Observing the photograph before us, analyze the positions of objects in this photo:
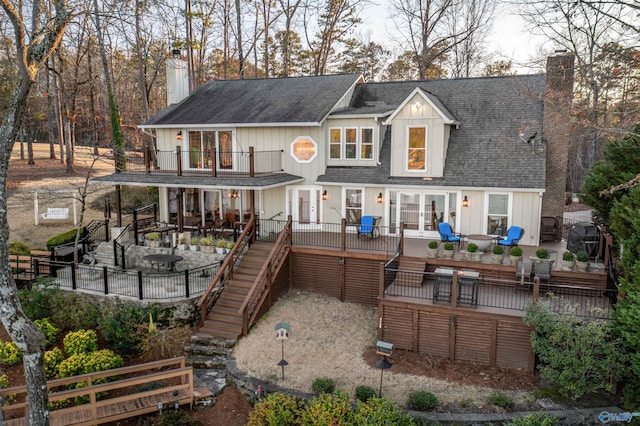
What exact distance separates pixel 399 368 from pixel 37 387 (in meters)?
8.24

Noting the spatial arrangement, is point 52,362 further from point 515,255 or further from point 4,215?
point 515,255

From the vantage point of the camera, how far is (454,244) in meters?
16.2

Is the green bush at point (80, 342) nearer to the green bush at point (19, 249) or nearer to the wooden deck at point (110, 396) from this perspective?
the wooden deck at point (110, 396)

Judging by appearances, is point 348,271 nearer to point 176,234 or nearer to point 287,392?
point 287,392

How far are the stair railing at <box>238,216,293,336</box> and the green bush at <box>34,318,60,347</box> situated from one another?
221 inches

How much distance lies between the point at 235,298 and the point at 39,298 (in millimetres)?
6355

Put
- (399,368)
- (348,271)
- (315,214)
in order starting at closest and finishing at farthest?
(399,368) < (348,271) < (315,214)

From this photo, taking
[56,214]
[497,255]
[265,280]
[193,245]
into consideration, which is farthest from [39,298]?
[497,255]

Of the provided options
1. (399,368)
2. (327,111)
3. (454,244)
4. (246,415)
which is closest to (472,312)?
(399,368)

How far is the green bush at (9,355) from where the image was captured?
1297 cm

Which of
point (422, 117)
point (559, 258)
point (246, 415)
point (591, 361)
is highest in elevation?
point (422, 117)

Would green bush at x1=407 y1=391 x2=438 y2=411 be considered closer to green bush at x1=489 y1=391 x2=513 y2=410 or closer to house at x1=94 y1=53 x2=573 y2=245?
green bush at x1=489 y1=391 x2=513 y2=410

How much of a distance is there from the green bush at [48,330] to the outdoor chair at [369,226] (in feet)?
34.2

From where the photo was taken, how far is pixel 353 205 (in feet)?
61.3
